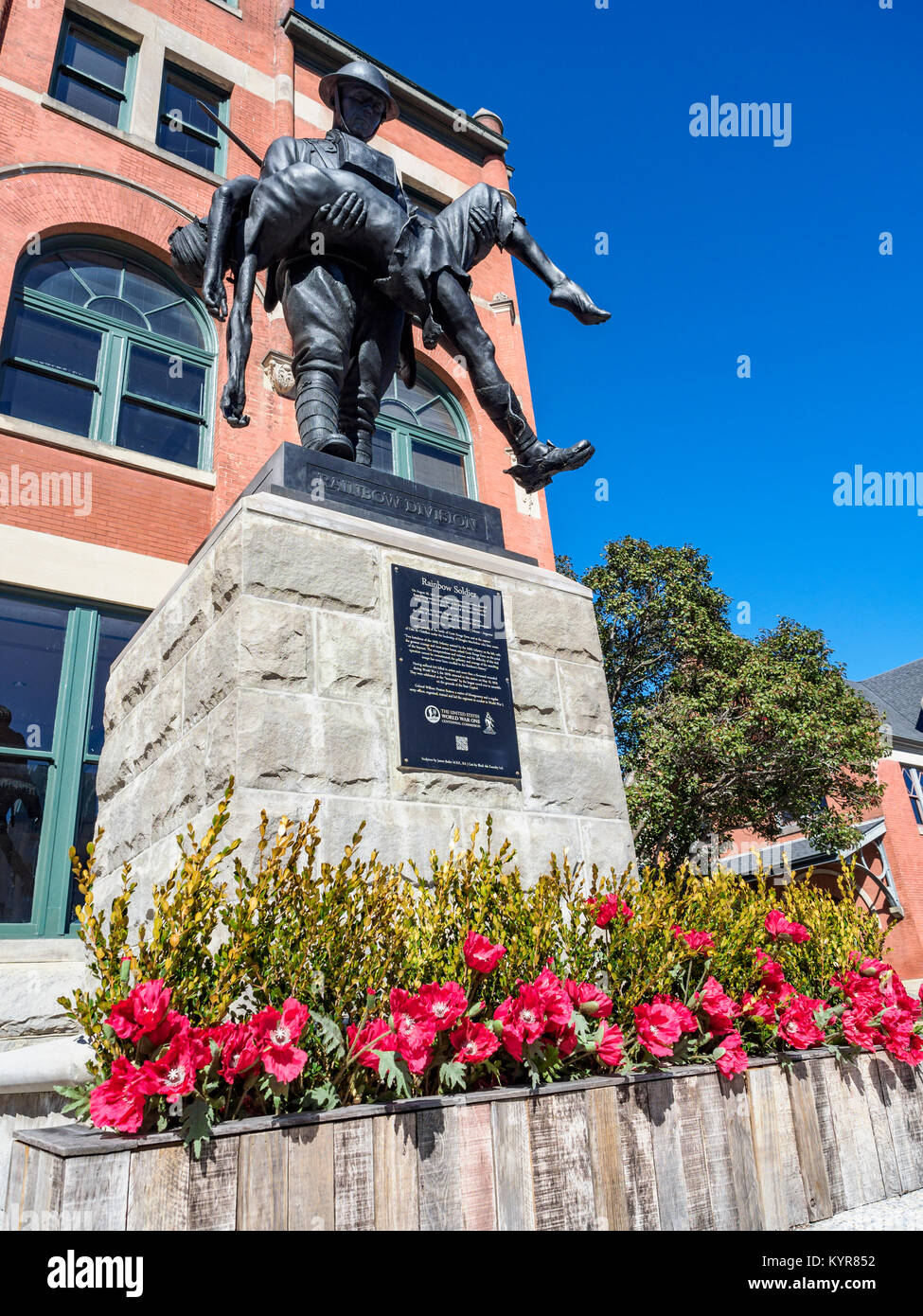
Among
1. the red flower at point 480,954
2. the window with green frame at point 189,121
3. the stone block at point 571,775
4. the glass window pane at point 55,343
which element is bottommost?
the red flower at point 480,954

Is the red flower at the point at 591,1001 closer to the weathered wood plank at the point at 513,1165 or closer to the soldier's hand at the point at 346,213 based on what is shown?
the weathered wood plank at the point at 513,1165

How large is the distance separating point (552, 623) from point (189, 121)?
499 inches

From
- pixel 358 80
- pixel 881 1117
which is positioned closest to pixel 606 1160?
pixel 881 1117

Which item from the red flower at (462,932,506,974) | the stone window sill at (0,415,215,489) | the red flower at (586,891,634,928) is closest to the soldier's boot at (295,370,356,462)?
the red flower at (586,891,634,928)

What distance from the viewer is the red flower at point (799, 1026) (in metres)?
3.15

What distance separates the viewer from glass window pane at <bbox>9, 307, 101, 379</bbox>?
10.0 meters

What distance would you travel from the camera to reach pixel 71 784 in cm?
811

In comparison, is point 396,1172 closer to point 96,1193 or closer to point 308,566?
point 96,1193

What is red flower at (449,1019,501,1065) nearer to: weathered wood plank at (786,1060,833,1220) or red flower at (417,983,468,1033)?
red flower at (417,983,468,1033)

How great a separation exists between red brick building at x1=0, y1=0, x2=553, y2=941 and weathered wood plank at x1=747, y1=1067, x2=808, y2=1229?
661 centimetres

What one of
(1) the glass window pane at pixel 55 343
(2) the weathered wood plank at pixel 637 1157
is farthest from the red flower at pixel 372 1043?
(1) the glass window pane at pixel 55 343

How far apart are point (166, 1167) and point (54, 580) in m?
8.01

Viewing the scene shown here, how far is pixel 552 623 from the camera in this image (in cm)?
Result: 507

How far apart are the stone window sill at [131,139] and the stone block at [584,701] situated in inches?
447
